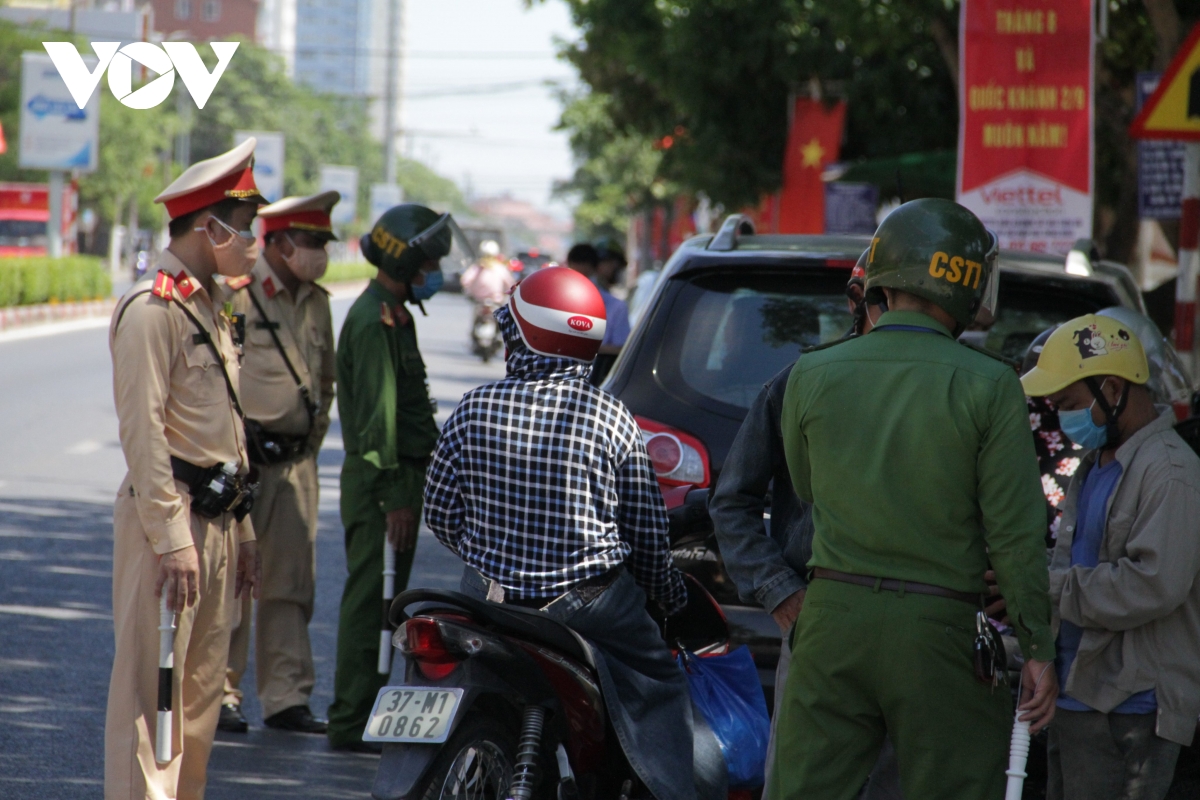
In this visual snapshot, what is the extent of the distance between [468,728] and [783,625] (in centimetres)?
79

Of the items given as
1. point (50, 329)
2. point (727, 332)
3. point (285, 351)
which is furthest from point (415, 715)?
point (50, 329)

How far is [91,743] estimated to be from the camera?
5.68m

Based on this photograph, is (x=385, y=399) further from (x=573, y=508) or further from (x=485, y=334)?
(x=485, y=334)

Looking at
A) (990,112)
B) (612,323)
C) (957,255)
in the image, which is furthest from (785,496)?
(612,323)

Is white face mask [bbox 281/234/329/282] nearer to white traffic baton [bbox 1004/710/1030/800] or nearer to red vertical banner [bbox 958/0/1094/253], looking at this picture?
white traffic baton [bbox 1004/710/1030/800]

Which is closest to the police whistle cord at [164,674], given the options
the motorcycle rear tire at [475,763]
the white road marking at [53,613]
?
the motorcycle rear tire at [475,763]

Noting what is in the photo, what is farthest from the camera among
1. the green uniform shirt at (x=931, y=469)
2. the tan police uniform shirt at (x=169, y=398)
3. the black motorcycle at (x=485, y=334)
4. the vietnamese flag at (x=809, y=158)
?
the black motorcycle at (x=485, y=334)

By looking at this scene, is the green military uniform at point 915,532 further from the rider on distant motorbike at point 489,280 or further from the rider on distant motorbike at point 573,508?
the rider on distant motorbike at point 489,280

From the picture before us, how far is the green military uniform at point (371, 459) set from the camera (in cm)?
566

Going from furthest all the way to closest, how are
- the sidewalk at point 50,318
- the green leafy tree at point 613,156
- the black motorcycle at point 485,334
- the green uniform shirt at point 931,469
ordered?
the green leafy tree at point 613,156 < the sidewalk at point 50,318 < the black motorcycle at point 485,334 < the green uniform shirt at point 931,469

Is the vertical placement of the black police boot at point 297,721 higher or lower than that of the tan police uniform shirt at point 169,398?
lower

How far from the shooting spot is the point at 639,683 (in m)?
3.90

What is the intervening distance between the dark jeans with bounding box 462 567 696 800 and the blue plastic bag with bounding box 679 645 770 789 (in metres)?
0.18

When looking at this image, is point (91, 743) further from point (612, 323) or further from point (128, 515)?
point (612, 323)
